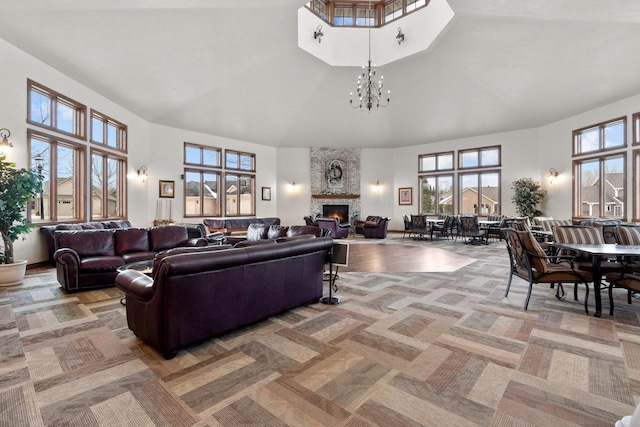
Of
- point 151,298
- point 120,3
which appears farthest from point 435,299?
point 120,3

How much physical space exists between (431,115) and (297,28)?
577 centimetres

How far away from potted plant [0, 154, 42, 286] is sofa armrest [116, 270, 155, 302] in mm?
3189

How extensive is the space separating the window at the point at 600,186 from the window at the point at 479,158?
2.57 meters

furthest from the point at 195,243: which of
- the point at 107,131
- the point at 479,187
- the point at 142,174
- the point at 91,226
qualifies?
the point at 479,187

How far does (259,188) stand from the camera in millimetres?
12789

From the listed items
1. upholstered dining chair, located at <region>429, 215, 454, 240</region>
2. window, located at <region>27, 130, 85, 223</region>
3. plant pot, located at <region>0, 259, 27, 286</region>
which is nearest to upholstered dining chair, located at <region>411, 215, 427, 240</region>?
upholstered dining chair, located at <region>429, 215, 454, 240</region>

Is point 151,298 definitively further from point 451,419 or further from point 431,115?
point 431,115

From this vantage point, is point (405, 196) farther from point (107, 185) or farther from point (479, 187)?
point (107, 185)

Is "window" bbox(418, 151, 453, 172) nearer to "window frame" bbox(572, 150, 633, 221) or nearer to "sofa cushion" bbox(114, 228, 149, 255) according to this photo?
"window frame" bbox(572, 150, 633, 221)

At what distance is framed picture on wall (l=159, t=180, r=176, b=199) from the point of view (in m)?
9.87

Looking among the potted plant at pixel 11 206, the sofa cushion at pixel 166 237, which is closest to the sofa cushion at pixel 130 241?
the sofa cushion at pixel 166 237

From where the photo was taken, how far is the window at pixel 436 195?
12630mm

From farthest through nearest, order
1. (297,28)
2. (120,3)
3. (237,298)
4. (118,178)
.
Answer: (118,178) < (297,28) < (120,3) < (237,298)

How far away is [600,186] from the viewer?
28.4 feet
